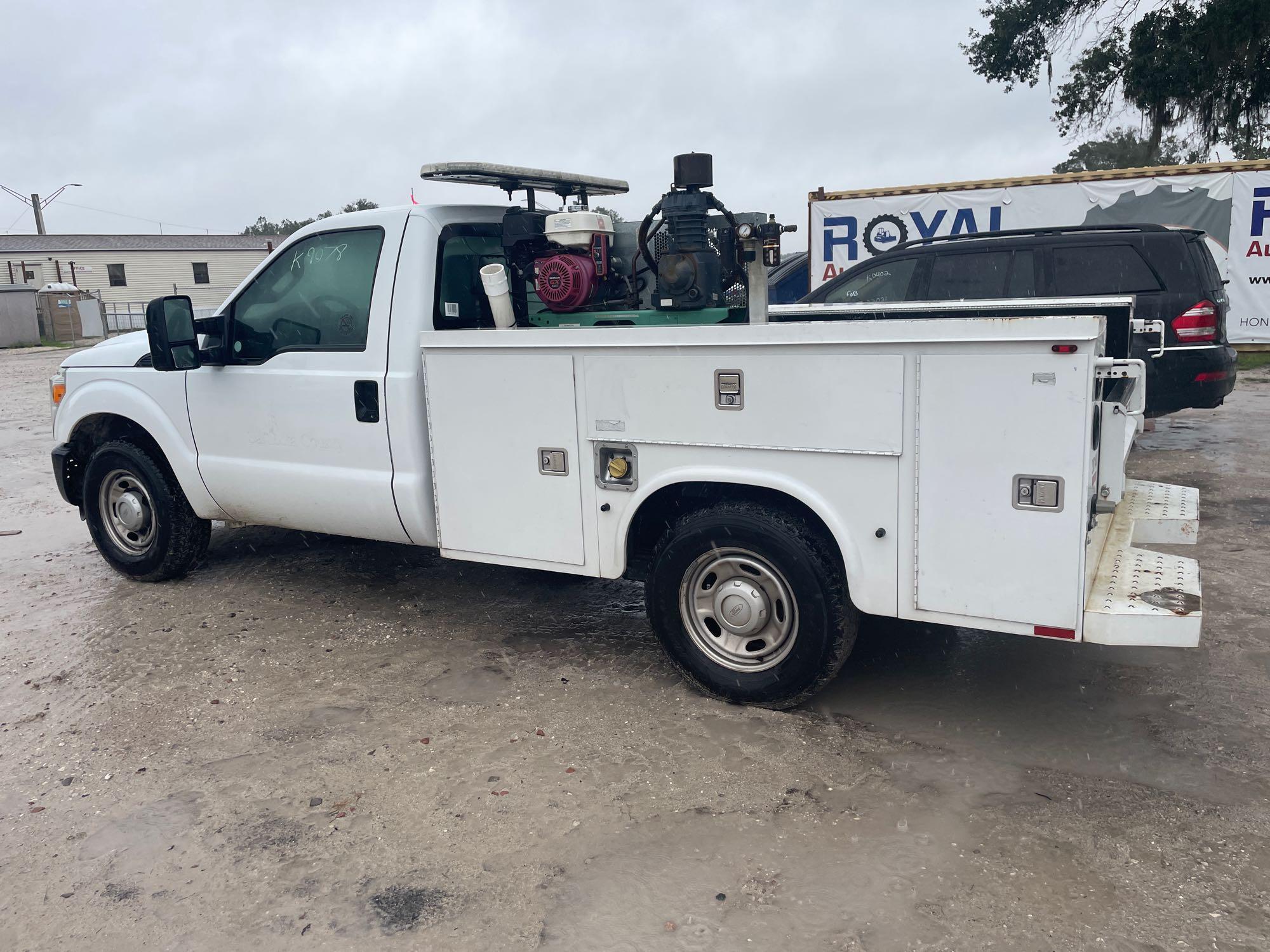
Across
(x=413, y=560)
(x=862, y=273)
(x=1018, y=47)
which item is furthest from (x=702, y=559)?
(x=1018, y=47)

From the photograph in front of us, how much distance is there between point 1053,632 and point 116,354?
17.3 feet

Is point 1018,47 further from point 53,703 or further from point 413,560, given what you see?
point 53,703

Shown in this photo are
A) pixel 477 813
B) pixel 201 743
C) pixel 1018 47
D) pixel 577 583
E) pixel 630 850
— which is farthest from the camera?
pixel 1018 47

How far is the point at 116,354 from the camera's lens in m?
5.88

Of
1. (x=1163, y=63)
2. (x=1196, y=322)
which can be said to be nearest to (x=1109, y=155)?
(x=1163, y=63)

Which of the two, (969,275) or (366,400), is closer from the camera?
(366,400)

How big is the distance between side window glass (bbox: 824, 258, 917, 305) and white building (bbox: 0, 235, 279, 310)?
163 feet

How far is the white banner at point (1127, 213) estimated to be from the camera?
14.2m

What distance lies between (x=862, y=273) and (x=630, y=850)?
640 centimetres

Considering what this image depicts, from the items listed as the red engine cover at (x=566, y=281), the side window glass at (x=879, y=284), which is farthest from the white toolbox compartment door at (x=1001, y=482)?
the side window glass at (x=879, y=284)

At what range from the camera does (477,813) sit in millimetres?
3400

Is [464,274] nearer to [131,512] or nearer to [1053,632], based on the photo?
[131,512]

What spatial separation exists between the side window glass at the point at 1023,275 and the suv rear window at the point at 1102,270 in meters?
0.20

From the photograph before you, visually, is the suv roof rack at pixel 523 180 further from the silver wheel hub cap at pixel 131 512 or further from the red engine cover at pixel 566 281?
the silver wheel hub cap at pixel 131 512
